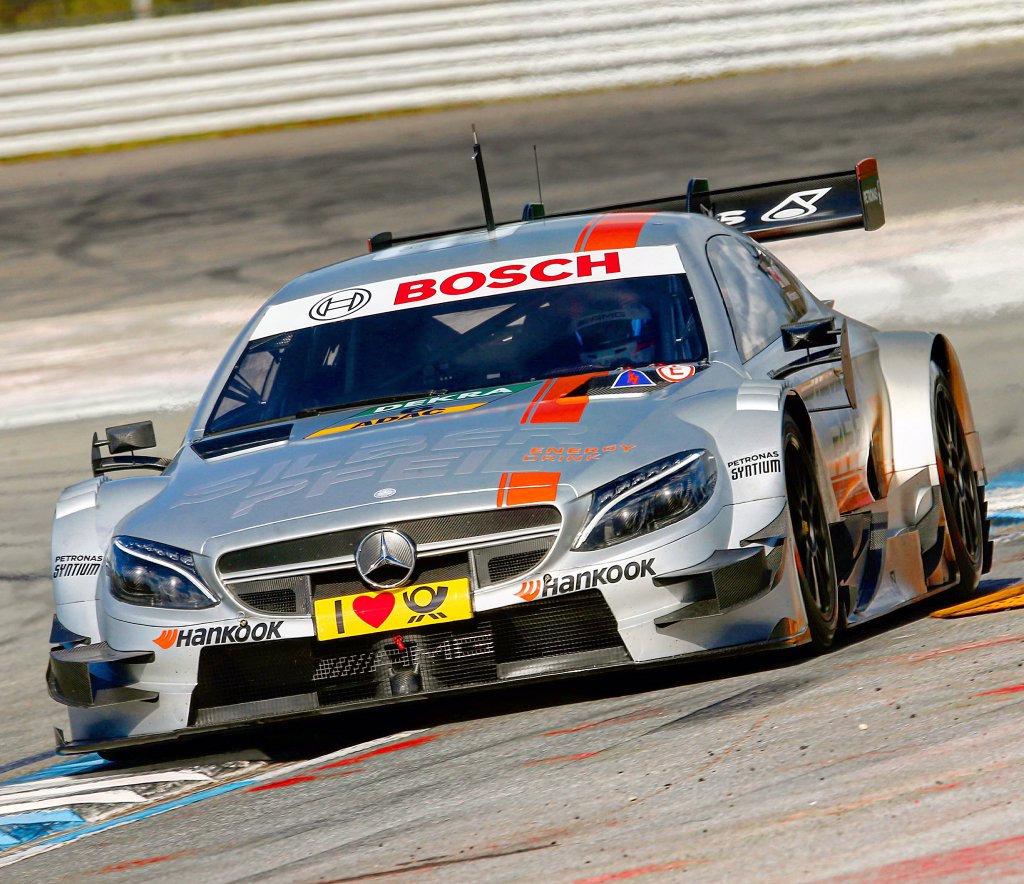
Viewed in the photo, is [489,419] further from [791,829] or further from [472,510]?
[791,829]

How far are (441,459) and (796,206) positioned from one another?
346 centimetres

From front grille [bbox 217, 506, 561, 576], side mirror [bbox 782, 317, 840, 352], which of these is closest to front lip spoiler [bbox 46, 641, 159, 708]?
front grille [bbox 217, 506, 561, 576]

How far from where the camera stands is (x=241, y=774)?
16.4 feet

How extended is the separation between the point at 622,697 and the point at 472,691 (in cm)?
43

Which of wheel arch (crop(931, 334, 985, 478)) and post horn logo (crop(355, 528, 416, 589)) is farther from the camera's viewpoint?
wheel arch (crop(931, 334, 985, 478))

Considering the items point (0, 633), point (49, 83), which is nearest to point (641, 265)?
point (0, 633)

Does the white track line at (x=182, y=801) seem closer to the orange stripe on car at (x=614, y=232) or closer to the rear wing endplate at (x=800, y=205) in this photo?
the orange stripe on car at (x=614, y=232)

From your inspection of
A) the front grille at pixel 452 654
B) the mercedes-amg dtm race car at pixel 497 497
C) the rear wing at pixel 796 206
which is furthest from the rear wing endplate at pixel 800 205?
the front grille at pixel 452 654

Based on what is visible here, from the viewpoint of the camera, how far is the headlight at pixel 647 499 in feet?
15.7

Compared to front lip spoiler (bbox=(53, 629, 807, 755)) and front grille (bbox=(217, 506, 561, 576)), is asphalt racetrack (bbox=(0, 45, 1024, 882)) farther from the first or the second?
front grille (bbox=(217, 506, 561, 576))

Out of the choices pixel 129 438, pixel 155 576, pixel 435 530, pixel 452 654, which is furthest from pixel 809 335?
pixel 129 438

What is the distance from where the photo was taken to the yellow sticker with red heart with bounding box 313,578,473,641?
477 centimetres

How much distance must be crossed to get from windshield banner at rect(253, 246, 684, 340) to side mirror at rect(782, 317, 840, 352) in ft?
1.66

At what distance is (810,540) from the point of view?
529 cm
